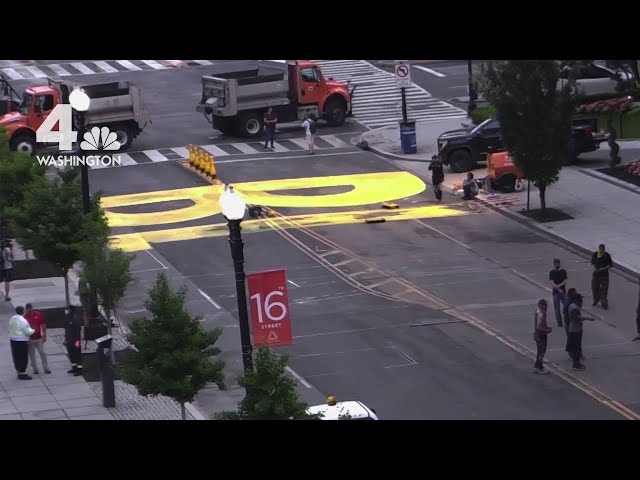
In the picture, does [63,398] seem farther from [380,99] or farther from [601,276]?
[380,99]

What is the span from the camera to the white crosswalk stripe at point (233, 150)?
44.6m

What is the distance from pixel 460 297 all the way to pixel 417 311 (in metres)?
1.31

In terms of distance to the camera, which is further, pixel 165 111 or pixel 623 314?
pixel 165 111

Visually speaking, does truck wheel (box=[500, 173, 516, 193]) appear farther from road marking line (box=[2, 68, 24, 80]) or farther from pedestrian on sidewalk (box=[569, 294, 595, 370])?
road marking line (box=[2, 68, 24, 80])

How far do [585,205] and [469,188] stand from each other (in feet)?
10.6

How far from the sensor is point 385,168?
42281 mm

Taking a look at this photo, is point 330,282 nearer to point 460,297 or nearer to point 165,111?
point 460,297

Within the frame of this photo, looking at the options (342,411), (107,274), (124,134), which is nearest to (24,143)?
(124,134)

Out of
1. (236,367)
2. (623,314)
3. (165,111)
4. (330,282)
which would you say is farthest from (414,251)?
(165,111)

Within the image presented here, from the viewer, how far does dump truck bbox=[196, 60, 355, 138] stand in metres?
46.7

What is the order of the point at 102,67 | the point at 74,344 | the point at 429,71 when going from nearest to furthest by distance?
the point at 74,344 → the point at 429,71 → the point at 102,67

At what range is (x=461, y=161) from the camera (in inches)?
1608
